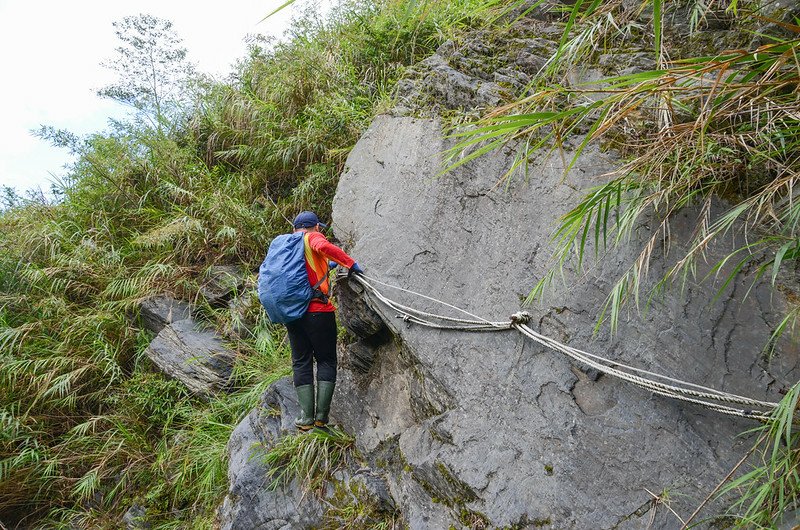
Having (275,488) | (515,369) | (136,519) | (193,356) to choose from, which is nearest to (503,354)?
(515,369)

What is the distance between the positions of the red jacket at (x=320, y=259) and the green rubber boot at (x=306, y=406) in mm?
548

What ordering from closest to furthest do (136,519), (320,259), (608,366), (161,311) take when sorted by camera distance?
(608,366)
(320,259)
(136,519)
(161,311)

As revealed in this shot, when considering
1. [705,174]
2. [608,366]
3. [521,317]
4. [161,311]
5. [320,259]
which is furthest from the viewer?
[161,311]

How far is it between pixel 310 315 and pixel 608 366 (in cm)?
196

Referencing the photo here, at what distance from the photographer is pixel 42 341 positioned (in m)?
5.71

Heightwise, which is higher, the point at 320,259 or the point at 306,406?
the point at 320,259

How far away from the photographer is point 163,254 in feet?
19.8

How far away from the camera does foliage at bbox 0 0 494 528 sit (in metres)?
4.96

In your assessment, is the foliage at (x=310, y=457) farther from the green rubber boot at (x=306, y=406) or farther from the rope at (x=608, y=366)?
the rope at (x=608, y=366)

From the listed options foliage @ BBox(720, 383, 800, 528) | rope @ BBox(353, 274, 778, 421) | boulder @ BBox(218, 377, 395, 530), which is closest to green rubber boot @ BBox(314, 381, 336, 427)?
boulder @ BBox(218, 377, 395, 530)

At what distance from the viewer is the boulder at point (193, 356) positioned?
16.9ft

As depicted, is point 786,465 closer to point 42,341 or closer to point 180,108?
point 42,341

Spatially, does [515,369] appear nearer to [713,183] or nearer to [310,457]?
[713,183]

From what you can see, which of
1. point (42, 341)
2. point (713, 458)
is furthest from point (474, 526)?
point (42, 341)
